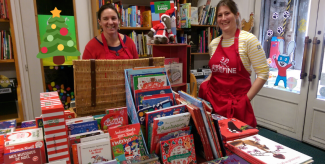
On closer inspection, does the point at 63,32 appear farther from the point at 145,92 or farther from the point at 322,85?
the point at 322,85

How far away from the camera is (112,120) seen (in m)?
1.02

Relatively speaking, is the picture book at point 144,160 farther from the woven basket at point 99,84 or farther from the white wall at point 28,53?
the white wall at point 28,53

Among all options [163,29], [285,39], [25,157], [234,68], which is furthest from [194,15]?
[25,157]

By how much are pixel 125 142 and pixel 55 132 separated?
268 mm

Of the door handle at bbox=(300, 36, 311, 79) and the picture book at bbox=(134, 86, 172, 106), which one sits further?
the door handle at bbox=(300, 36, 311, 79)

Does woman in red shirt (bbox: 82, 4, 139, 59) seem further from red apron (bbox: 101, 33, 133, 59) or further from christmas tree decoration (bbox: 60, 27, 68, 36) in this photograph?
christmas tree decoration (bbox: 60, 27, 68, 36)

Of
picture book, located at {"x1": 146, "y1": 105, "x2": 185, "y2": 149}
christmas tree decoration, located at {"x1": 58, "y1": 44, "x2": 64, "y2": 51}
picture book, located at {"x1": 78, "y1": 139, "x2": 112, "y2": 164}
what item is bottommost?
picture book, located at {"x1": 78, "y1": 139, "x2": 112, "y2": 164}

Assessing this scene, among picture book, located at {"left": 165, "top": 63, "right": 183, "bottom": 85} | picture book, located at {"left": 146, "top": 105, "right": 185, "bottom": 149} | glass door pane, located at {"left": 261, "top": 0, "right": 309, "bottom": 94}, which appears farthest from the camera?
glass door pane, located at {"left": 261, "top": 0, "right": 309, "bottom": 94}

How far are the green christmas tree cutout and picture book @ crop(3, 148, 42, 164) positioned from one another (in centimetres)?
60

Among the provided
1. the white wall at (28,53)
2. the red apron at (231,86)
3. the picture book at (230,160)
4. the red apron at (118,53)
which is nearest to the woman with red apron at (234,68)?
the red apron at (231,86)

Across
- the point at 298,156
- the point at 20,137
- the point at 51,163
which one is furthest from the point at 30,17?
the point at 298,156

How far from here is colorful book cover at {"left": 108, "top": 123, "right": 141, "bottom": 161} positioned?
82 centimetres

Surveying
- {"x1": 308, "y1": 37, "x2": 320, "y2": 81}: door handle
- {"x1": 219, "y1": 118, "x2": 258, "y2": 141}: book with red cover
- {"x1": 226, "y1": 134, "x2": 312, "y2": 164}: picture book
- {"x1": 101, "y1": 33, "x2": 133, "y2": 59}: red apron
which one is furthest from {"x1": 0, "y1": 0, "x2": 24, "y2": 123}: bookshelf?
{"x1": 308, "y1": 37, "x2": 320, "y2": 81}: door handle

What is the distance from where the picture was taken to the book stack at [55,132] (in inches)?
27.8
